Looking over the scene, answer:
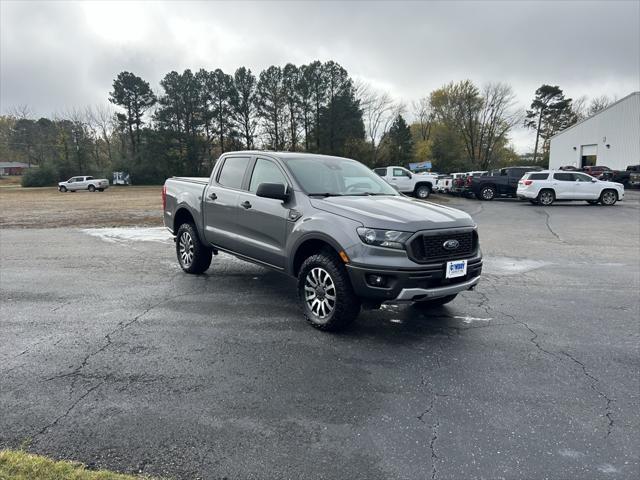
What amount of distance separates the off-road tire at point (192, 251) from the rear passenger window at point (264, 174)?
65.8 inches

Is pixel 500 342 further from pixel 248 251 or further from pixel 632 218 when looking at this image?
pixel 632 218

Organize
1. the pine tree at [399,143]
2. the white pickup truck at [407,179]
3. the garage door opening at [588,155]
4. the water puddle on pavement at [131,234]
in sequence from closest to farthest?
the water puddle on pavement at [131,234] < the white pickup truck at [407,179] < the garage door opening at [588,155] < the pine tree at [399,143]

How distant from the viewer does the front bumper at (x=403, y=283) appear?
13.3ft

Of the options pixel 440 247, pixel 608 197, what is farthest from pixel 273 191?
pixel 608 197

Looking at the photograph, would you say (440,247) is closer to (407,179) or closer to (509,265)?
(509,265)

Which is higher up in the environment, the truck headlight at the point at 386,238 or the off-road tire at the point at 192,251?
the truck headlight at the point at 386,238

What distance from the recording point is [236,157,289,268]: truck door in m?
5.08

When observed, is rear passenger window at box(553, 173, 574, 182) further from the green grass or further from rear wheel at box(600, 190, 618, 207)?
the green grass

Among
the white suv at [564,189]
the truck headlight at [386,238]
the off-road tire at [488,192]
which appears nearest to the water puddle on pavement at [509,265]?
the truck headlight at [386,238]

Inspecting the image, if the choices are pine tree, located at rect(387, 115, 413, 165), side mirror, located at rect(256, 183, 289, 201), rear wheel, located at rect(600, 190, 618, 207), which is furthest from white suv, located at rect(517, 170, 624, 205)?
pine tree, located at rect(387, 115, 413, 165)

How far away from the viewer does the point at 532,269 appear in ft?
26.1

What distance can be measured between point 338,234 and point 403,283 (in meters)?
0.80

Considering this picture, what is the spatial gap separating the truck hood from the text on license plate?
1.26ft

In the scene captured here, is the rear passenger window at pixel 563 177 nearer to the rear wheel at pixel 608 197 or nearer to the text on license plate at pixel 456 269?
the rear wheel at pixel 608 197
